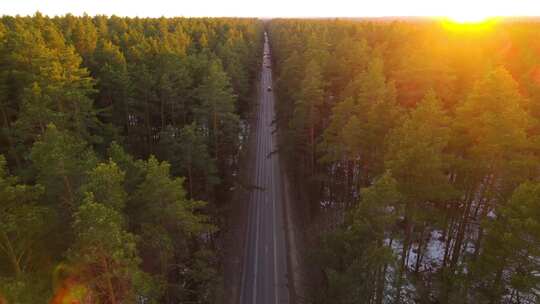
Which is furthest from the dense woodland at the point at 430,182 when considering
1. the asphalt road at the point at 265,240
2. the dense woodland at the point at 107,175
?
the dense woodland at the point at 107,175

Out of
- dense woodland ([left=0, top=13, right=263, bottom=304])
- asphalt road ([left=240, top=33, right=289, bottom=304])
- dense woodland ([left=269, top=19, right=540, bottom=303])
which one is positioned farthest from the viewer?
asphalt road ([left=240, top=33, right=289, bottom=304])

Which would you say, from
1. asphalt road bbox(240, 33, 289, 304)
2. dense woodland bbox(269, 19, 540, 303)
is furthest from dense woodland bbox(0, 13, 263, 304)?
dense woodland bbox(269, 19, 540, 303)

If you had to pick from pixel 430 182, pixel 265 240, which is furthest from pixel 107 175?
pixel 265 240

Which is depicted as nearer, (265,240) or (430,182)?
(430,182)

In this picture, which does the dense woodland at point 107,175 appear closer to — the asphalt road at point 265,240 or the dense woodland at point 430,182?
the asphalt road at point 265,240

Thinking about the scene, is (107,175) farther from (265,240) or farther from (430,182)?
(265,240)

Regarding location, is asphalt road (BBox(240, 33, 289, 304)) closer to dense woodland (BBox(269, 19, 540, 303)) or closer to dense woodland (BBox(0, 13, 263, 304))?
dense woodland (BBox(0, 13, 263, 304))

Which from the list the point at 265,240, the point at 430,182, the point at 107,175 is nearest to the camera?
the point at 107,175
